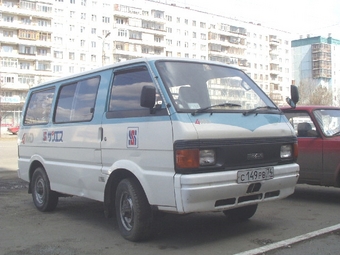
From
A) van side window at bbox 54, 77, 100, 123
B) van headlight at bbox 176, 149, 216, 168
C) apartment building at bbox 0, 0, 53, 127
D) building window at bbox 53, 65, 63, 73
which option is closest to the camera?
van headlight at bbox 176, 149, 216, 168

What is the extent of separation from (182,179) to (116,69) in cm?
212

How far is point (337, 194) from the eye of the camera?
924 cm

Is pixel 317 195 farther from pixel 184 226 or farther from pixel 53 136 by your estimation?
pixel 53 136

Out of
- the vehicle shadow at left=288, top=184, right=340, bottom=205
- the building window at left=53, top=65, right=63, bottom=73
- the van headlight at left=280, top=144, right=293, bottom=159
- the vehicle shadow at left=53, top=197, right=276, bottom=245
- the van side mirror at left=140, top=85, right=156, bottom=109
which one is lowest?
the vehicle shadow at left=288, top=184, right=340, bottom=205

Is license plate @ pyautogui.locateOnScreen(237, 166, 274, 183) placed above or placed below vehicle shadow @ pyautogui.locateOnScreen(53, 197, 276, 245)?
above

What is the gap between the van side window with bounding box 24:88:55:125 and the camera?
25.7 feet

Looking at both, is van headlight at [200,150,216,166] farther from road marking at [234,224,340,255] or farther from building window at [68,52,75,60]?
building window at [68,52,75,60]

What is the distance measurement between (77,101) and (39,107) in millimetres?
1672

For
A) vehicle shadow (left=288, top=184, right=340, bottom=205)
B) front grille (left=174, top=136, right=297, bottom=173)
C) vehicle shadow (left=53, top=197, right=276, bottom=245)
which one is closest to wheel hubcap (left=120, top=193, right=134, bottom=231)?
vehicle shadow (left=53, top=197, right=276, bottom=245)

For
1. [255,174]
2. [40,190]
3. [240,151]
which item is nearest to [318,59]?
[40,190]

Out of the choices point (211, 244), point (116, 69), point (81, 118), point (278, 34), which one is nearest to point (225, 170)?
point (211, 244)

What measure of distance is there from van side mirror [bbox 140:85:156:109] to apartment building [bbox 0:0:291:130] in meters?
54.8

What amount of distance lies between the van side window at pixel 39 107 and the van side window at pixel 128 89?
2.13 m

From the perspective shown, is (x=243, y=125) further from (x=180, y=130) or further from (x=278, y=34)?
(x=278, y=34)
